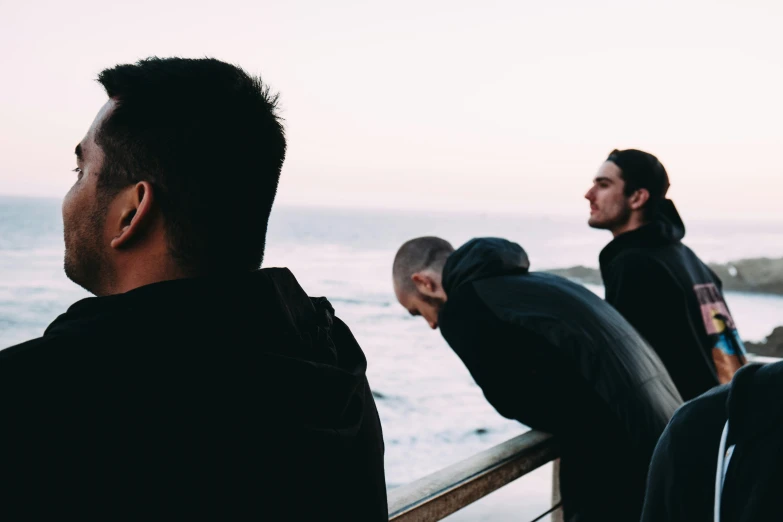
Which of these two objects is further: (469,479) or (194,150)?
(469,479)

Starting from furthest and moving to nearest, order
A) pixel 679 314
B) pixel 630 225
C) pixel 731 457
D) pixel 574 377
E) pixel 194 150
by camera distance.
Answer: pixel 630 225
pixel 679 314
pixel 574 377
pixel 194 150
pixel 731 457

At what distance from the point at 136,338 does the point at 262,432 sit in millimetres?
180

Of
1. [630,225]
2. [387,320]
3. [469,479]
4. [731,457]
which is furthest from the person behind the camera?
[387,320]

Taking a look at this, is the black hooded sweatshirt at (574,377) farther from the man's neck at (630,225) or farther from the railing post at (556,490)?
the man's neck at (630,225)

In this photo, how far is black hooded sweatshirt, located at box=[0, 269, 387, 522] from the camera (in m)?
0.71

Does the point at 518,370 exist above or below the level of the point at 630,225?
below

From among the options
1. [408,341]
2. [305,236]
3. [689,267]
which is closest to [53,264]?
[408,341]

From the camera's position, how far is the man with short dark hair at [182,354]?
28.6 inches

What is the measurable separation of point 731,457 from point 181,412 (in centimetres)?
55

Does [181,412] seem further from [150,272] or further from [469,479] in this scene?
[469,479]

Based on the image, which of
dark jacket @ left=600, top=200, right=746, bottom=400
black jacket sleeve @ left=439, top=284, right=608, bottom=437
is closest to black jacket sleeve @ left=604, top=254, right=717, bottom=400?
dark jacket @ left=600, top=200, right=746, bottom=400

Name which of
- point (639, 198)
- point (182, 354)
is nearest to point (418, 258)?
point (639, 198)

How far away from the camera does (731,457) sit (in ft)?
2.18

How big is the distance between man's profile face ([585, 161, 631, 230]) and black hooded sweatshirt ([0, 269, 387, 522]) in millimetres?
2431
